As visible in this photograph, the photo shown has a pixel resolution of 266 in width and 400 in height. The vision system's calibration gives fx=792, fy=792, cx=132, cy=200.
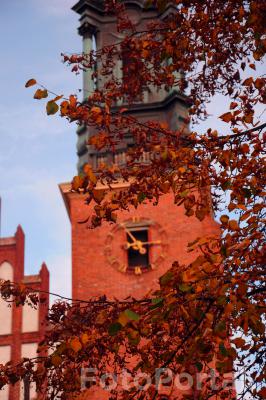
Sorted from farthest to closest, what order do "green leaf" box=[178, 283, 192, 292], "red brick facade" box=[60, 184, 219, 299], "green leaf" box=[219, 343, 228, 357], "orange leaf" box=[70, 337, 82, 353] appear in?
"red brick facade" box=[60, 184, 219, 299] → "orange leaf" box=[70, 337, 82, 353] → "green leaf" box=[178, 283, 192, 292] → "green leaf" box=[219, 343, 228, 357]

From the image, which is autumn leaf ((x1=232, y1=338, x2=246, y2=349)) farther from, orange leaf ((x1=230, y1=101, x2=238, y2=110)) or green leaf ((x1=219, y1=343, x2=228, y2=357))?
orange leaf ((x1=230, y1=101, x2=238, y2=110))

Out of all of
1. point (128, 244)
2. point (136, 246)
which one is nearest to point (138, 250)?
point (136, 246)

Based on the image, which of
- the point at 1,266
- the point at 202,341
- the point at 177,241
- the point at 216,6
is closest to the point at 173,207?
the point at 177,241

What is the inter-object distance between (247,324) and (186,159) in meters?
1.70

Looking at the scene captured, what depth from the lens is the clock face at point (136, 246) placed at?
2203 centimetres

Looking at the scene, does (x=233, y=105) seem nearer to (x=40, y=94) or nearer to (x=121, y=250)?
(x=40, y=94)

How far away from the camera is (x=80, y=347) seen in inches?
228

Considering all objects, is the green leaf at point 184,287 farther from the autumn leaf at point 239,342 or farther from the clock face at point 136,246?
the clock face at point 136,246

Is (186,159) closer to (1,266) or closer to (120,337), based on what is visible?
(120,337)

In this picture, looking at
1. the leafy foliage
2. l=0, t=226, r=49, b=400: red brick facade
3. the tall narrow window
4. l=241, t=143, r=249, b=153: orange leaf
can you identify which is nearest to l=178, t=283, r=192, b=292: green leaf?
the leafy foliage

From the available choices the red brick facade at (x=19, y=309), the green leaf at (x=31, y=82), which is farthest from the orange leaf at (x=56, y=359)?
the red brick facade at (x=19, y=309)

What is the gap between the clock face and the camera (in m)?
22.0

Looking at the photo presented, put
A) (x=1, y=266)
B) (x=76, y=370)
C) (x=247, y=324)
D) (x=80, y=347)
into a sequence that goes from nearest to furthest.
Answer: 1. (x=247, y=324)
2. (x=80, y=347)
3. (x=76, y=370)
4. (x=1, y=266)

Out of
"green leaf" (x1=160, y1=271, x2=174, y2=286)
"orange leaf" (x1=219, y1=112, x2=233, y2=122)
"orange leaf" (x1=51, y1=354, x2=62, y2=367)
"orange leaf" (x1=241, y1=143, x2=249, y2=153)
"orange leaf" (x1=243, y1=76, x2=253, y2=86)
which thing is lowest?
"orange leaf" (x1=51, y1=354, x2=62, y2=367)
